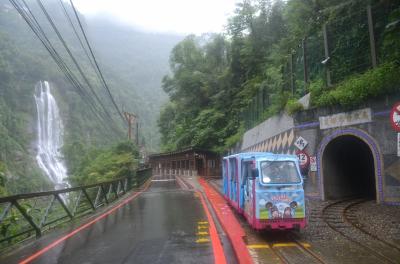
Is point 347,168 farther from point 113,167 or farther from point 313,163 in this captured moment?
point 113,167

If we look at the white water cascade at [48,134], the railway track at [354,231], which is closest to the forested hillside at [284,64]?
the railway track at [354,231]

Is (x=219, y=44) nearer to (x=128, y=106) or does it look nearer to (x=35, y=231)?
(x=35, y=231)

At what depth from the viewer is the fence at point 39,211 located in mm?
9859

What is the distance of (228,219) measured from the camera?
12.4 m

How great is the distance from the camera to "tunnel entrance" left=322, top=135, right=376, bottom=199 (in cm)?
1712

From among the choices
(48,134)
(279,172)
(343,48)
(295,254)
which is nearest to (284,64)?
(343,48)

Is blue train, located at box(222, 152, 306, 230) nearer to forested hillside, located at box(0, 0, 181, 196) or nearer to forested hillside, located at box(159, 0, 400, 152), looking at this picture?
forested hillside, located at box(159, 0, 400, 152)

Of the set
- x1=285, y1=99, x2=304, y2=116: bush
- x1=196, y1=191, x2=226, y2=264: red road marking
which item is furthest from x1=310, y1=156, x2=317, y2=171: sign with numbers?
x1=196, y1=191, x2=226, y2=264: red road marking

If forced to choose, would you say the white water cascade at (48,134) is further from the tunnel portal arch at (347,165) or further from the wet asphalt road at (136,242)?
the wet asphalt road at (136,242)

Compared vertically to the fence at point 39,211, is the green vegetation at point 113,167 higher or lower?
higher

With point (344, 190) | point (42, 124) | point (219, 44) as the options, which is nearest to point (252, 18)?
point (219, 44)

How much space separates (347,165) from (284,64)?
8.67m

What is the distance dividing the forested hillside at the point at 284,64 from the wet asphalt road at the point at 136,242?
8.50 metres

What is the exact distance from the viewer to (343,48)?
18109 millimetres
